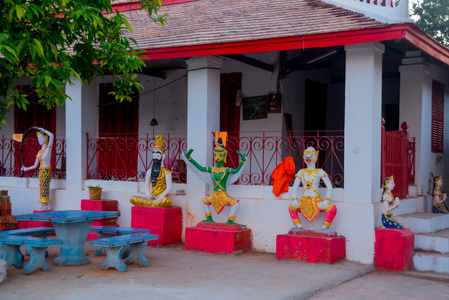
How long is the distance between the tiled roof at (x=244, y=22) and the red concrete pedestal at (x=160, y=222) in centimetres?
278

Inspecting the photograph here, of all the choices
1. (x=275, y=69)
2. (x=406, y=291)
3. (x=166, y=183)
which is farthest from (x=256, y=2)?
(x=406, y=291)

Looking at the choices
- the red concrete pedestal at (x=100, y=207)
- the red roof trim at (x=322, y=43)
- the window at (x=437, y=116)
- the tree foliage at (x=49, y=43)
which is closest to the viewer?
the tree foliage at (x=49, y=43)

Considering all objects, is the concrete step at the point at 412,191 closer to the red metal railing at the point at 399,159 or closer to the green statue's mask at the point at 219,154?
the red metal railing at the point at 399,159

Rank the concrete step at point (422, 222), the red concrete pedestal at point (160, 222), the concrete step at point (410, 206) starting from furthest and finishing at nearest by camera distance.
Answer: the red concrete pedestal at point (160, 222) → the concrete step at point (410, 206) → the concrete step at point (422, 222)

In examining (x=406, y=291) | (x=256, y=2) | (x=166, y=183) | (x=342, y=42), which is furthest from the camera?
(x=256, y=2)

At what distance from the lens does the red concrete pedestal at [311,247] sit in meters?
7.92

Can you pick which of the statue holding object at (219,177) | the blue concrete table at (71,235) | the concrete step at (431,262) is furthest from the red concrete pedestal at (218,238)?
the concrete step at (431,262)

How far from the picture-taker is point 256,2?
1087 centimetres

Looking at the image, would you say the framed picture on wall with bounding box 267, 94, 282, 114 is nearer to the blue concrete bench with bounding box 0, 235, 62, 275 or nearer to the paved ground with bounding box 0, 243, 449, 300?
the paved ground with bounding box 0, 243, 449, 300

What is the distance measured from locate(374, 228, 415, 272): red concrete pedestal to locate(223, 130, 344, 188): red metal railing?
111cm

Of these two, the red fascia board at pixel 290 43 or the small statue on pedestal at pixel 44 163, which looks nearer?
the red fascia board at pixel 290 43

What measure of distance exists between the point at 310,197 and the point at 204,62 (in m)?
3.00

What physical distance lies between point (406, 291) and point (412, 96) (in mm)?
4175

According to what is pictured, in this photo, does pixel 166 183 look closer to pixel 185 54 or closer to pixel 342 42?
pixel 185 54
